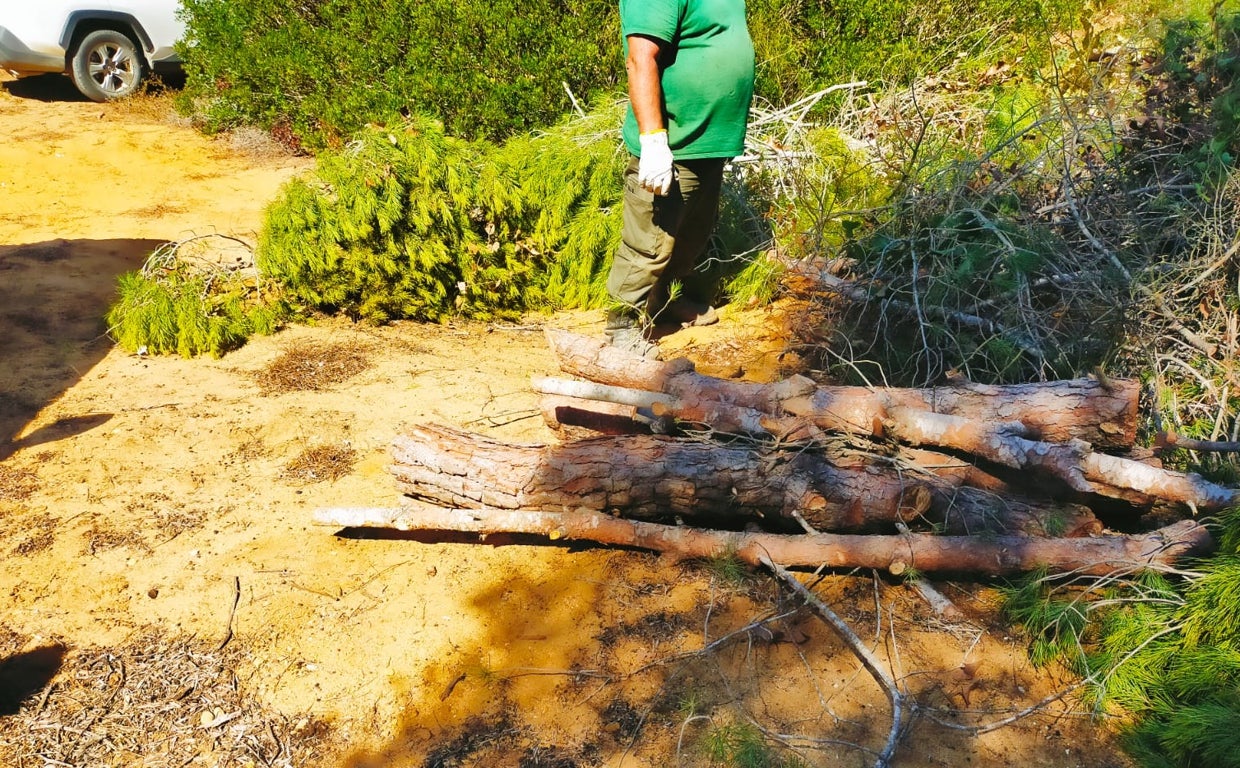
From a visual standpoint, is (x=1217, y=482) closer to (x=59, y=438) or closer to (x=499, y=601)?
(x=499, y=601)

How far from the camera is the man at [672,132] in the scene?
416 cm

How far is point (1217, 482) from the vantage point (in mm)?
3254

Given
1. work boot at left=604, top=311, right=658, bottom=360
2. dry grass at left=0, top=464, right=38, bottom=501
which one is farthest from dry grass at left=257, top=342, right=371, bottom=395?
work boot at left=604, top=311, right=658, bottom=360

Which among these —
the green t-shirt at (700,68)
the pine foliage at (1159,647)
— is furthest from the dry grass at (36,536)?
the pine foliage at (1159,647)

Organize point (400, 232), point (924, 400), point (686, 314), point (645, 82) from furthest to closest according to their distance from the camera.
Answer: point (686, 314)
point (400, 232)
point (645, 82)
point (924, 400)

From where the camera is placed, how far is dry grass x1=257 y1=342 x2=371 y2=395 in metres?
4.68

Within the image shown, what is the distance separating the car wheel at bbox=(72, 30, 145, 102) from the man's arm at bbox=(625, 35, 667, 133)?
822 cm

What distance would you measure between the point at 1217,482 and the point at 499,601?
8.65 feet

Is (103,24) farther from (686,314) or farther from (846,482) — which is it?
(846,482)

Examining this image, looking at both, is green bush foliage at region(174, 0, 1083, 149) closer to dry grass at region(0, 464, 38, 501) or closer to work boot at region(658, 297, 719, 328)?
work boot at region(658, 297, 719, 328)

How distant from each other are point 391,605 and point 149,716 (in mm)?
809

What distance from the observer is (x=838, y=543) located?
3.10 m

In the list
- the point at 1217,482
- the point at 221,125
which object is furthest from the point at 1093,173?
the point at 221,125

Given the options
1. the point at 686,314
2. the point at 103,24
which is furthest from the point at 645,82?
the point at 103,24
